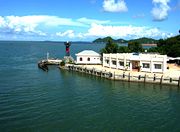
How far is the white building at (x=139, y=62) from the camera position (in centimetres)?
6234

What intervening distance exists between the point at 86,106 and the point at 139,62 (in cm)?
2865

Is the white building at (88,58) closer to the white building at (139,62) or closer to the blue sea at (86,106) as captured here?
the white building at (139,62)

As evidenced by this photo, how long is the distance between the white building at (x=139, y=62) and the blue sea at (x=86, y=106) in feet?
27.0

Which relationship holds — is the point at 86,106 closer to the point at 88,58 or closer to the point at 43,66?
the point at 88,58

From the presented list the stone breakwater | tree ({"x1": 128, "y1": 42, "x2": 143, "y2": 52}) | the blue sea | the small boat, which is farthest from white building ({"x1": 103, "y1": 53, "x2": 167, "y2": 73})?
tree ({"x1": 128, "y1": 42, "x2": 143, "y2": 52})

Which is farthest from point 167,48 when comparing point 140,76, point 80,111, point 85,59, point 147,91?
point 80,111

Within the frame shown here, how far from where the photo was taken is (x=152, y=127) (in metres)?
32.9

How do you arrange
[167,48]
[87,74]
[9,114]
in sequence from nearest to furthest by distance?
[9,114]
[87,74]
[167,48]

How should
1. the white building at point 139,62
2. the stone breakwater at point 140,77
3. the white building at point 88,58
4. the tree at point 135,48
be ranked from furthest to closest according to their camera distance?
the tree at point 135,48, the white building at point 88,58, the white building at point 139,62, the stone breakwater at point 140,77

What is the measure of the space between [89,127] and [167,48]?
6308 cm

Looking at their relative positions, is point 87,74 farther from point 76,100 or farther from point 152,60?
point 76,100

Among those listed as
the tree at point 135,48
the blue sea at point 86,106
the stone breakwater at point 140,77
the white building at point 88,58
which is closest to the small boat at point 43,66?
the white building at point 88,58

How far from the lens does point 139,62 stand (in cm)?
6594

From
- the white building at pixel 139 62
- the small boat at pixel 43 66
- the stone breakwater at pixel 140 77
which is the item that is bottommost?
the stone breakwater at pixel 140 77
